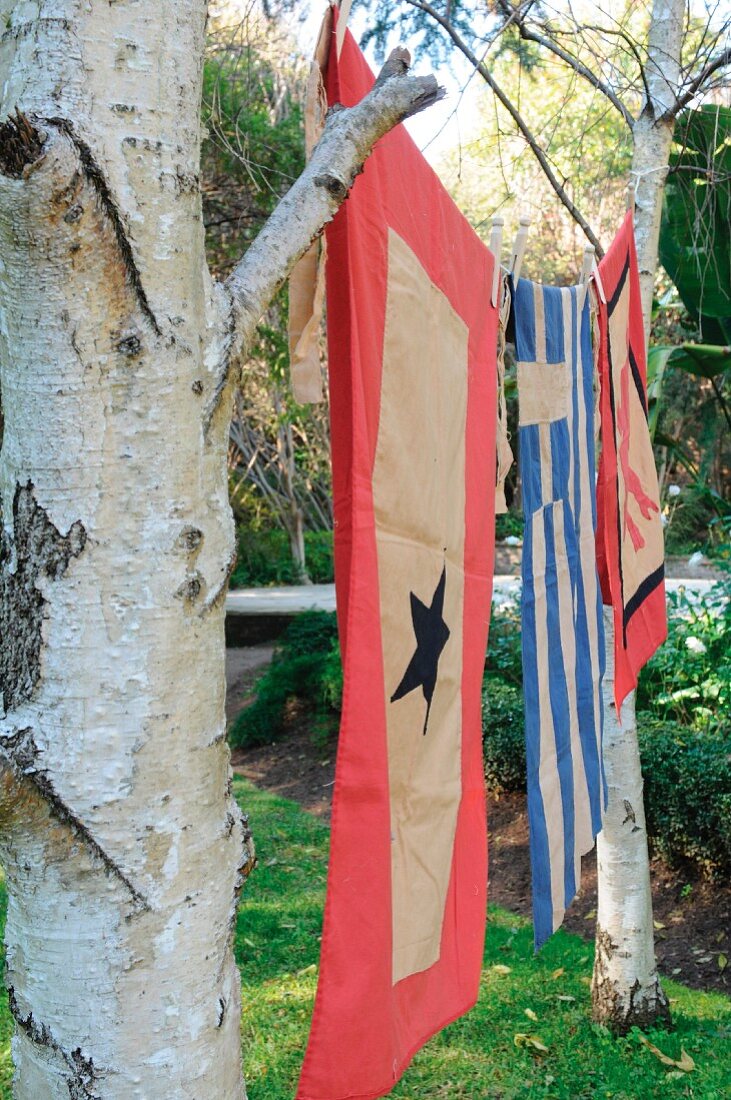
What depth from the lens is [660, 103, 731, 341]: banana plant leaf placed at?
14.3 ft

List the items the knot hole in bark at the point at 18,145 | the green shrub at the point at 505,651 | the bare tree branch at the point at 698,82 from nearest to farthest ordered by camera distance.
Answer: the knot hole in bark at the point at 18,145, the bare tree branch at the point at 698,82, the green shrub at the point at 505,651

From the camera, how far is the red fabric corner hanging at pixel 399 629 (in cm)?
139

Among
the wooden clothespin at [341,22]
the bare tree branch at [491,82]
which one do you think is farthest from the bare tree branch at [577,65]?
the wooden clothespin at [341,22]

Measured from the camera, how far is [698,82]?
10.5 feet

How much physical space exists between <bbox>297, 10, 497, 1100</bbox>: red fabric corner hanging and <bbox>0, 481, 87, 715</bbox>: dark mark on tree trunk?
47 centimetres

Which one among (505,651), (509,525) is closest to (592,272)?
(505,651)

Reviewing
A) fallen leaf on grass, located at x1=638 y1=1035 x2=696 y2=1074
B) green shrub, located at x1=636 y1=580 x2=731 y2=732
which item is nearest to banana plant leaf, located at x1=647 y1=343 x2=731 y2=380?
green shrub, located at x1=636 y1=580 x2=731 y2=732

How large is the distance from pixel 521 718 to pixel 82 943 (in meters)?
4.87

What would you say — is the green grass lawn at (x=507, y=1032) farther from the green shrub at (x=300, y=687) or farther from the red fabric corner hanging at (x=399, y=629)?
the green shrub at (x=300, y=687)

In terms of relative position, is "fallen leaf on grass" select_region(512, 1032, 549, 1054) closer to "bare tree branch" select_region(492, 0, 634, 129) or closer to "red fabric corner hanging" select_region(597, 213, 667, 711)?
"red fabric corner hanging" select_region(597, 213, 667, 711)

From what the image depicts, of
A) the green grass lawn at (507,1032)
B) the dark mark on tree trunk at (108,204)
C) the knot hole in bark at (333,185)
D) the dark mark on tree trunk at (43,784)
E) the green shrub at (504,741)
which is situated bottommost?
the green grass lawn at (507,1032)

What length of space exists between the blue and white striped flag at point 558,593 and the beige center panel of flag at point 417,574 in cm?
47

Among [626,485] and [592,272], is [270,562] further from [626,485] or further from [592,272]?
[592,272]

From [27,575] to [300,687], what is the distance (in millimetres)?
7195
